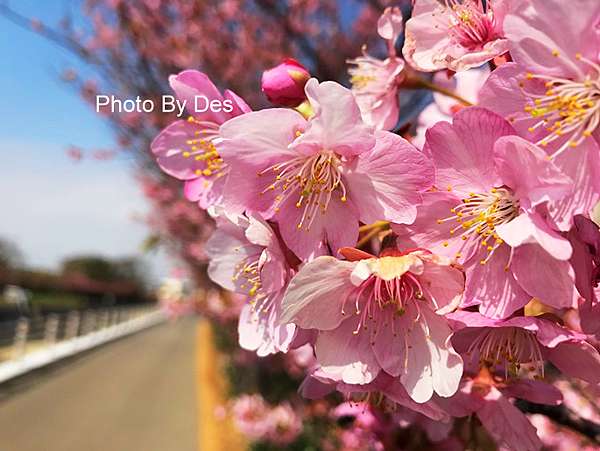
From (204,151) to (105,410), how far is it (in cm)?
894

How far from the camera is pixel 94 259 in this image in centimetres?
5122

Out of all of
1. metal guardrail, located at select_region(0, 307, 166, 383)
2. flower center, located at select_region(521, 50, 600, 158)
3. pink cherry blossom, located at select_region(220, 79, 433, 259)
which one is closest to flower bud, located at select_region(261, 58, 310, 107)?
pink cherry blossom, located at select_region(220, 79, 433, 259)

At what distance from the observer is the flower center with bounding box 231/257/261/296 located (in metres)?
0.94

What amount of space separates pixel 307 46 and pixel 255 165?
3622 mm

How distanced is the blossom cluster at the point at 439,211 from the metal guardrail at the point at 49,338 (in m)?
10.5

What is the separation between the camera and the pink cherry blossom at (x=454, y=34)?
0.76m

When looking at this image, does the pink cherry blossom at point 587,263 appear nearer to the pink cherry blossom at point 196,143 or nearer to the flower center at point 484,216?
the flower center at point 484,216

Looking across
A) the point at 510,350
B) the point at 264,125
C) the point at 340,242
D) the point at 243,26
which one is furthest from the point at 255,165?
the point at 243,26

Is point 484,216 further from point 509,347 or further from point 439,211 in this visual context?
point 509,347

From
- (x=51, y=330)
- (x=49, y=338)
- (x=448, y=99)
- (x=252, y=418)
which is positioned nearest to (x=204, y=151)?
(x=448, y=99)

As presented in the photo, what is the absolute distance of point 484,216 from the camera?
2.39ft

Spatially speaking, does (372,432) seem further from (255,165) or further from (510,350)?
(255,165)

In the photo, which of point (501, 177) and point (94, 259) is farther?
point (94, 259)

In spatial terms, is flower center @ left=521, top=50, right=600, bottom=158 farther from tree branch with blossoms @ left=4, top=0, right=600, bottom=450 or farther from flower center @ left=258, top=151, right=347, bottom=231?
flower center @ left=258, top=151, right=347, bottom=231
